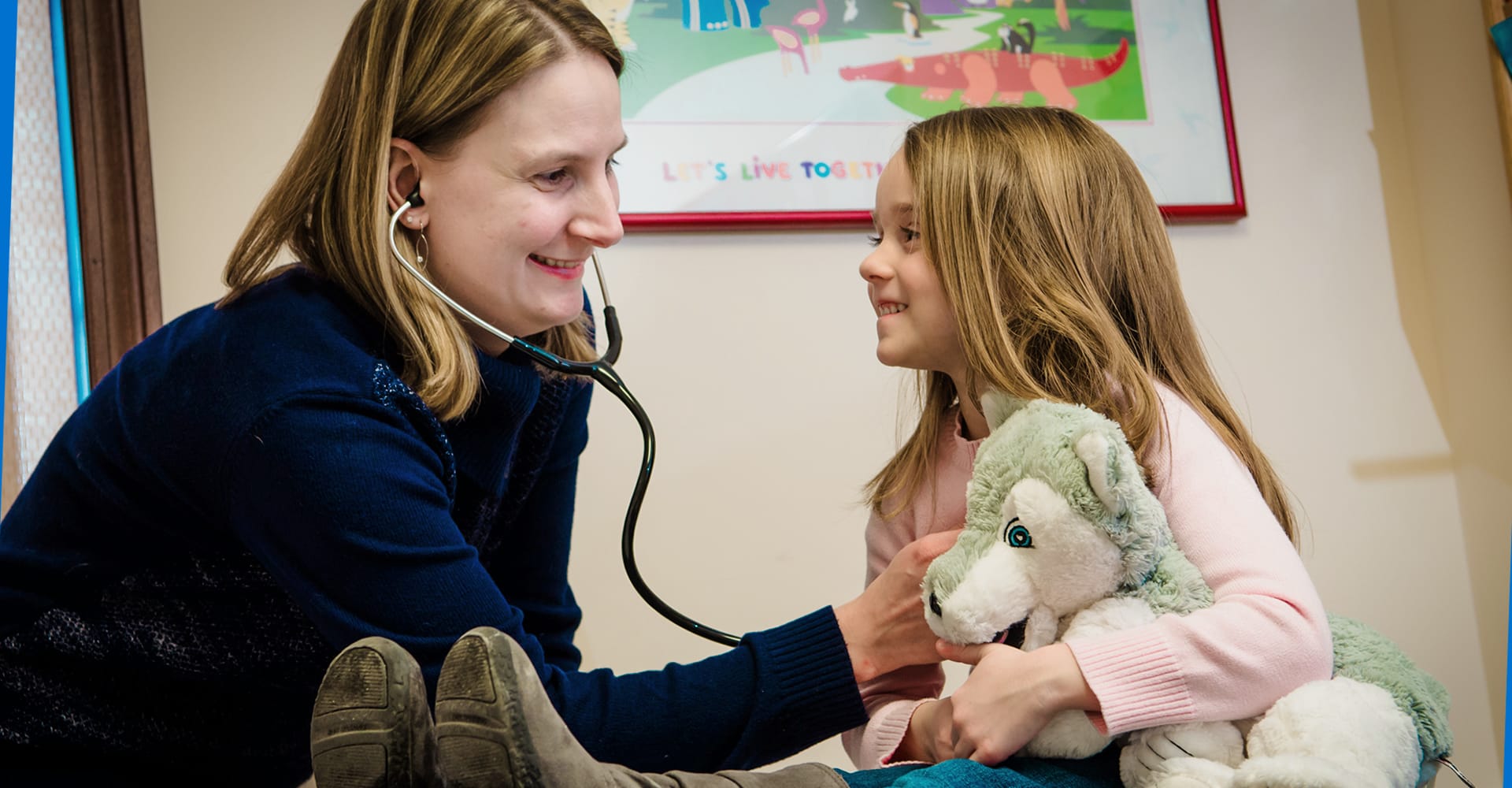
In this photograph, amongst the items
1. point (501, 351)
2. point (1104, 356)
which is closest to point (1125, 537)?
point (1104, 356)

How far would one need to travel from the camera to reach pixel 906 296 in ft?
4.08

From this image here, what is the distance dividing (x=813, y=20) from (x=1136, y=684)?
51.2 inches

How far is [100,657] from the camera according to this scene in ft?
3.49

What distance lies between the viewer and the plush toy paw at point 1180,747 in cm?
96

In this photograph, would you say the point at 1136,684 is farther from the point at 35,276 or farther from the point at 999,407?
the point at 35,276

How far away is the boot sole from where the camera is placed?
74cm

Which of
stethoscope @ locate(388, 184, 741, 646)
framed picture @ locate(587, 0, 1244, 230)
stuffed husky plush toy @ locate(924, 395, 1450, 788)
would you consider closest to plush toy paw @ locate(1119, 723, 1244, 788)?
stuffed husky plush toy @ locate(924, 395, 1450, 788)

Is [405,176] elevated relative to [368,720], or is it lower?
elevated

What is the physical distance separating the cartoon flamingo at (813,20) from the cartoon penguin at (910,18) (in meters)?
0.12

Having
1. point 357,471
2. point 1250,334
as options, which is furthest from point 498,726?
point 1250,334

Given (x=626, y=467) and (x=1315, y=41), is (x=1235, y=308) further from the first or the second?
(x=626, y=467)

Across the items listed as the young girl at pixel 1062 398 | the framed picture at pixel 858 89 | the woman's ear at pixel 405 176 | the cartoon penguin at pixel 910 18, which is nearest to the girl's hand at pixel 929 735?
the young girl at pixel 1062 398

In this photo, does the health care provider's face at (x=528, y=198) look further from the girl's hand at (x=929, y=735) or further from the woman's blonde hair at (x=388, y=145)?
the girl's hand at (x=929, y=735)

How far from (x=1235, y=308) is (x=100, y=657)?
5.81 ft
